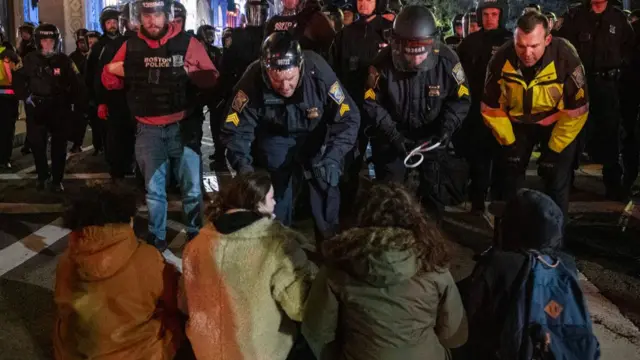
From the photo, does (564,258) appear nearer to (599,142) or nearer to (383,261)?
(383,261)

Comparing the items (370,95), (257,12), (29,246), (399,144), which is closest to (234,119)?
(370,95)

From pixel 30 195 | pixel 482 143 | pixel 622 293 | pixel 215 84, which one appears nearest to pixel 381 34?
pixel 482 143

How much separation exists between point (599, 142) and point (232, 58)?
14.5 feet

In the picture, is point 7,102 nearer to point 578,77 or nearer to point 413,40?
point 413,40

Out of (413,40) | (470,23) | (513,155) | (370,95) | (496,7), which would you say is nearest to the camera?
(413,40)

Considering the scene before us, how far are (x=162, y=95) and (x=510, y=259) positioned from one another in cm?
340

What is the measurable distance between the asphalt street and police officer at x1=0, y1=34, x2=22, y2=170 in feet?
3.81

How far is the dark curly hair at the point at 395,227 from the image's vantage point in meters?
2.85

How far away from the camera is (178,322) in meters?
3.54

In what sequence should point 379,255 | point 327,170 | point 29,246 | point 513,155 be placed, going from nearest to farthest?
point 379,255
point 327,170
point 513,155
point 29,246

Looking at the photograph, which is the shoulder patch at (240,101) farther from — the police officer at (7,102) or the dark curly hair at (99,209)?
the police officer at (7,102)

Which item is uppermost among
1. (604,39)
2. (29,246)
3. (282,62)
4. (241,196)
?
(604,39)

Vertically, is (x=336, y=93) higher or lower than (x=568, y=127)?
higher

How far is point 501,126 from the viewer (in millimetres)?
5402
